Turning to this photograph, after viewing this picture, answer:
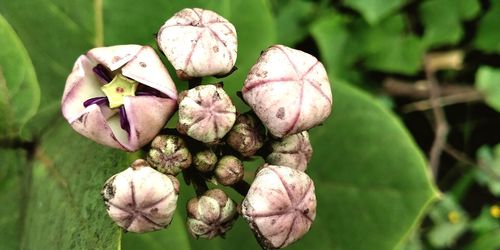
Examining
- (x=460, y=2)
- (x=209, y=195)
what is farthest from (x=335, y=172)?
(x=460, y=2)

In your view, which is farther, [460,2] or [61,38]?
[460,2]

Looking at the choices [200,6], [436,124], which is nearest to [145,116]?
[200,6]

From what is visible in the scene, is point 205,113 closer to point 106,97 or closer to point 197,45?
point 197,45

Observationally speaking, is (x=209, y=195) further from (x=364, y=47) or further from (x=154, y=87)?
(x=364, y=47)

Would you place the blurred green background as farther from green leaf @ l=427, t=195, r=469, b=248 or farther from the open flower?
the open flower

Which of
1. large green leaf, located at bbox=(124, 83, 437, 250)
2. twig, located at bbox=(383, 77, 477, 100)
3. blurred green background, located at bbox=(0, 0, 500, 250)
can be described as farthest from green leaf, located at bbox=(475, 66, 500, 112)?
large green leaf, located at bbox=(124, 83, 437, 250)
